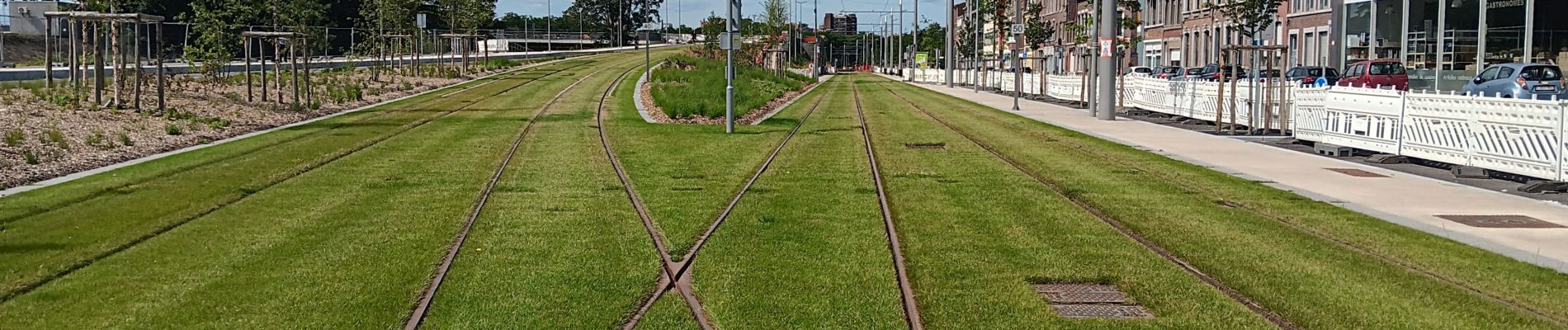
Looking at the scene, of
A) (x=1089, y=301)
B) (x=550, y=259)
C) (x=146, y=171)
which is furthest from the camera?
(x=146, y=171)

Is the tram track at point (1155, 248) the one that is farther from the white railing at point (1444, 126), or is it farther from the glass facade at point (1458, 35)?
the glass facade at point (1458, 35)

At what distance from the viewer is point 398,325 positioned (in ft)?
24.6

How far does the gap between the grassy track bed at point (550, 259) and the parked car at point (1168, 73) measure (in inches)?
1772

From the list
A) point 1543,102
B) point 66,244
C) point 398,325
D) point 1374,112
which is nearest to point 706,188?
point 66,244

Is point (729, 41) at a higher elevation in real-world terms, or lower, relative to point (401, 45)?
lower

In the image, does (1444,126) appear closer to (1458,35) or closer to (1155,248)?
(1155,248)

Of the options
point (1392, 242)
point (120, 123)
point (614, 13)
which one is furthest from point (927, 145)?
point (614, 13)

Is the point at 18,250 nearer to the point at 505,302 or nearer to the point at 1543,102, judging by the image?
the point at 505,302

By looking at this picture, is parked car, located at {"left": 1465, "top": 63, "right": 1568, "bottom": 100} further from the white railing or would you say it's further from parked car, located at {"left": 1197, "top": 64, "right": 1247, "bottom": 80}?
parked car, located at {"left": 1197, "top": 64, "right": 1247, "bottom": 80}

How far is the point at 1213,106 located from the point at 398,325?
87.1ft

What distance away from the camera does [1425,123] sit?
1934 centimetres

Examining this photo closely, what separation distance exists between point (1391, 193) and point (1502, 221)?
2.71 metres

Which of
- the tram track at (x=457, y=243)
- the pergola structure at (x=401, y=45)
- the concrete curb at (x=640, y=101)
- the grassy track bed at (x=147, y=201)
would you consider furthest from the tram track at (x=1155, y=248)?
the pergola structure at (x=401, y=45)

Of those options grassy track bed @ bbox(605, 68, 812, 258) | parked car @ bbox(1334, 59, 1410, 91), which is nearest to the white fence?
grassy track bed @ bbox(605, 68, 812, 258)
